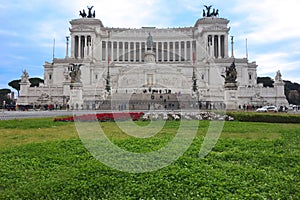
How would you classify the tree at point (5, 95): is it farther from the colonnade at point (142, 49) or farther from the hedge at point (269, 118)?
the hedge at point (269, 118)

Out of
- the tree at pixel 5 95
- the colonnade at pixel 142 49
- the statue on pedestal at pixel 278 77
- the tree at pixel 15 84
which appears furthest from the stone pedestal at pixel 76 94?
the colonnade at pixel 142 49

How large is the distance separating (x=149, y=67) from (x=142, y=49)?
29.7 metres

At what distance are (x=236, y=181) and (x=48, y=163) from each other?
5457mm

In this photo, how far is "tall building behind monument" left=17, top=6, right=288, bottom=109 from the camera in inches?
2269

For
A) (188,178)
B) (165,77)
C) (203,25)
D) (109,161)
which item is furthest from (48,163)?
(203,25)

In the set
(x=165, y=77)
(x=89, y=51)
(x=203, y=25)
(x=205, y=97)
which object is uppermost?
(x=203, y=25)

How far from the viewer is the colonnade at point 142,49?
95250 mm

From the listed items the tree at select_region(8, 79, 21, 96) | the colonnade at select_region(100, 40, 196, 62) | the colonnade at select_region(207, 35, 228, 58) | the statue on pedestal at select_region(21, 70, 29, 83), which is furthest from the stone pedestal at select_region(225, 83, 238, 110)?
A: the tree at select_region(8, 79, 21, 96)

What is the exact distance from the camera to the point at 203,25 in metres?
90.9

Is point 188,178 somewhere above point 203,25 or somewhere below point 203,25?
below

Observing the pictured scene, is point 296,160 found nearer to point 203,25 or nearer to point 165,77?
point 165,77

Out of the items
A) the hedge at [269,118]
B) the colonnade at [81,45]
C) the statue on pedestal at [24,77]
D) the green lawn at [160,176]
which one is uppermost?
the colonnade at [81,45]

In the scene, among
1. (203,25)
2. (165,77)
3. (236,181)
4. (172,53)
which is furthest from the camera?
(172,53)

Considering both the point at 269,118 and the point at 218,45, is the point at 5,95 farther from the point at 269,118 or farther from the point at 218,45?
the point at 269,118
